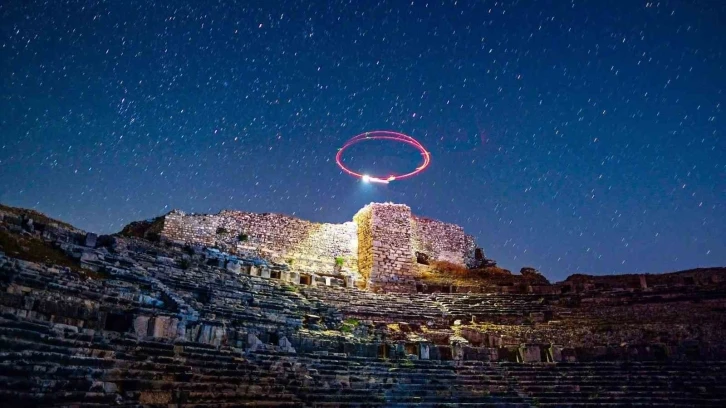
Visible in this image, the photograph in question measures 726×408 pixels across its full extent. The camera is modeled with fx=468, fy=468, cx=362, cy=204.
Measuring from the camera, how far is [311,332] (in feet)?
39.4

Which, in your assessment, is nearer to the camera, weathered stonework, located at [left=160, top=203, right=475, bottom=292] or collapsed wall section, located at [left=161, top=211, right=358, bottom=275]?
collapsed wall section, located at [left=161, top=211, right=358, bottom=275]

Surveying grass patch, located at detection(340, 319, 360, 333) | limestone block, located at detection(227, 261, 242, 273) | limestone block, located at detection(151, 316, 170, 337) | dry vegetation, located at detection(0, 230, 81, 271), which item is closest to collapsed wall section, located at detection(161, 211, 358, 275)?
limestone block, located at detection(227, 261, 242, 273)

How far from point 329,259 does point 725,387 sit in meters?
16.8

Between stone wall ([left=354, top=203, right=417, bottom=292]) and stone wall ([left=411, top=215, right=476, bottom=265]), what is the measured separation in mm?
3199

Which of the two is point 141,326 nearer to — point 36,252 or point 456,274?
point 36,252

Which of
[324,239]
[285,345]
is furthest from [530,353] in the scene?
[324,239]

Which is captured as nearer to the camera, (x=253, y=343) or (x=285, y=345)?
(x=253, y=343)

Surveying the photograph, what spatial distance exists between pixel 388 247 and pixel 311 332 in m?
11.7

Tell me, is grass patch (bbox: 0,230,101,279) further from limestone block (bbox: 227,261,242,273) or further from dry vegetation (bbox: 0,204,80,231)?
limestone block (bbox: 227,261,242,273)

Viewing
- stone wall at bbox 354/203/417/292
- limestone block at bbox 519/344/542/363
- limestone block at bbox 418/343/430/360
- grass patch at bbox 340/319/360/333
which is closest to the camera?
limestone block at bbox 418/343/430/360

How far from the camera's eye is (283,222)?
80.2ft

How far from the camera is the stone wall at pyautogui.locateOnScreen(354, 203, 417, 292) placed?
2216cm

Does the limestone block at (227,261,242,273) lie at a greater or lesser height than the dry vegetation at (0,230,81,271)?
greater

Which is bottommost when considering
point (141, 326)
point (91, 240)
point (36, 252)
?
point (141, 326)
